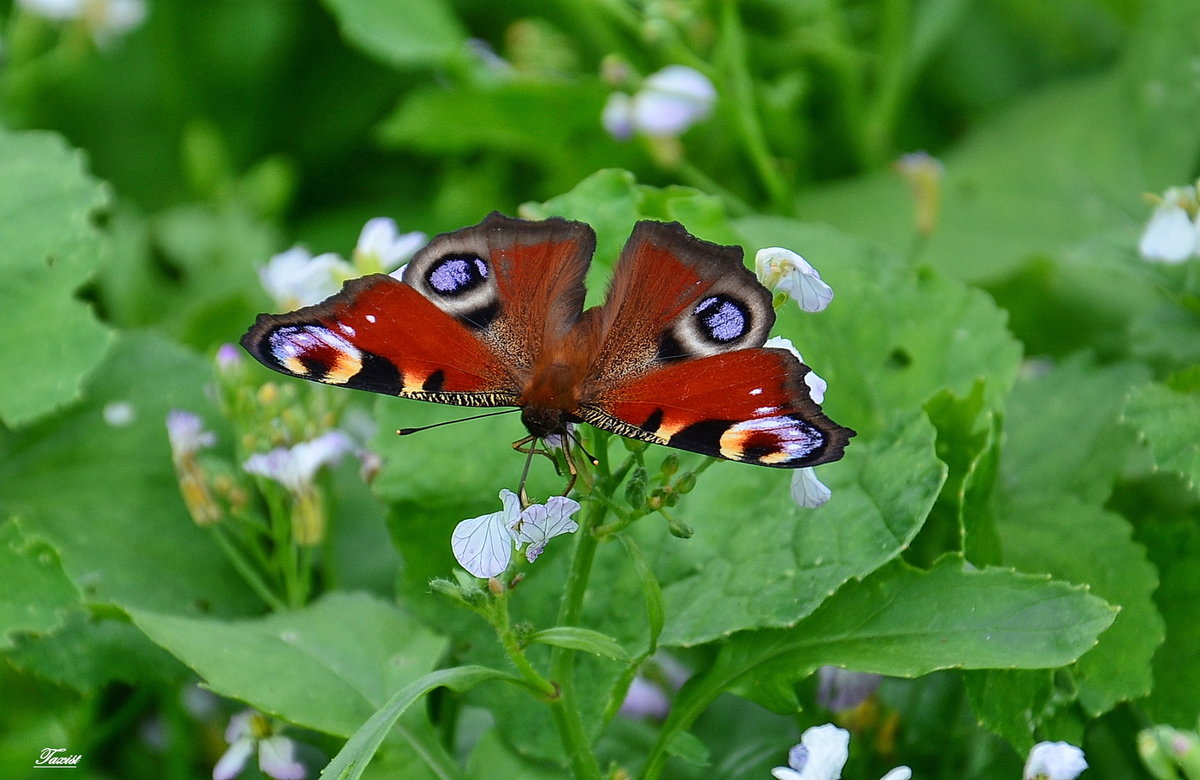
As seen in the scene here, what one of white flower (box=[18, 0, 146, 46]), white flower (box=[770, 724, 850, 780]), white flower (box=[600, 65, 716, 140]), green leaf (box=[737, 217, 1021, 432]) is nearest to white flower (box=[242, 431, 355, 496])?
green leaf (box=[737, 217, 1021, 432])

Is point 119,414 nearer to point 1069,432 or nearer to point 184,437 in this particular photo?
point 184,437

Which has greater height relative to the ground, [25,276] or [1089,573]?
[25,276]

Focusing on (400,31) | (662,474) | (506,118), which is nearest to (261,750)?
(662,474)

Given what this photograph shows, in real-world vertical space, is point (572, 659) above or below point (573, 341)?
below

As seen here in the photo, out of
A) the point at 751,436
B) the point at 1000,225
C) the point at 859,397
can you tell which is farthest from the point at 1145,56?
the point at 751,436

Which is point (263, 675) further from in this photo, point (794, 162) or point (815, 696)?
point (794, 162)
